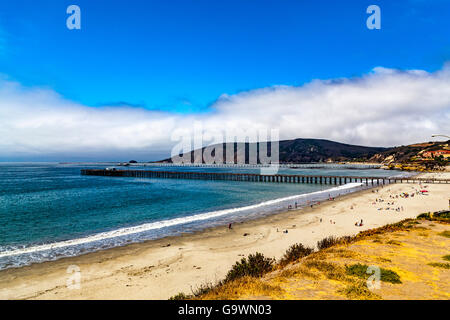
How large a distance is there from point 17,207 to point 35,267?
2819cm

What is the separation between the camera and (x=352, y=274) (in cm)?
912

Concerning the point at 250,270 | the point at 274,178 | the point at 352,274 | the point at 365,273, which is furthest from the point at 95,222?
the point at 274,178

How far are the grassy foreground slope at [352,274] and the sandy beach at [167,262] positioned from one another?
311 centimetres

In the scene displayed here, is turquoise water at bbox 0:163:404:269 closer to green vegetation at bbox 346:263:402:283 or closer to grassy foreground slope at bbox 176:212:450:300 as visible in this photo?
grassy foreground slope at bbox 176:212:450:300

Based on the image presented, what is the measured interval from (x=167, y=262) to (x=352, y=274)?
10.5 metres

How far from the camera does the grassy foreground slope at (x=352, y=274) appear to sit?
7602mm

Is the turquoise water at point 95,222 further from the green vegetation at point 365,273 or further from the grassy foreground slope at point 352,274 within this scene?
the green vegetation at point 365,273

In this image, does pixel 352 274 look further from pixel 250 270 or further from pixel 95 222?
pixel 95 222

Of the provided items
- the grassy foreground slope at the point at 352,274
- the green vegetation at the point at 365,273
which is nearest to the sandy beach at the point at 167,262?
the grassy foreground slope at the point at 352,274

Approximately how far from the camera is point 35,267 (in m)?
15.0

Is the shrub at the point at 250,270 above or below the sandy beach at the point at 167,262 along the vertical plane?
above

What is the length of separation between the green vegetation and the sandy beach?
643 centimetres

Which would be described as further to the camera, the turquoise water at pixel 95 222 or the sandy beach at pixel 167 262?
the turquoise water at pixel 95 222

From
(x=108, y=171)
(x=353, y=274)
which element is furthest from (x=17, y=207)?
(x=108, y=171)
